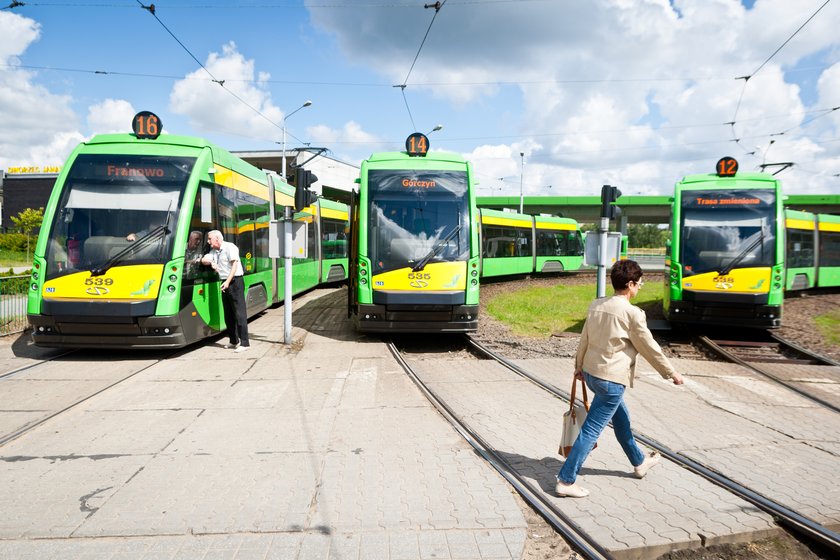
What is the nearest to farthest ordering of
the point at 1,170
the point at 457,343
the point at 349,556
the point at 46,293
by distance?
the point at 349,556, the point at 46,293, the point at 457,343, the point at 1,170

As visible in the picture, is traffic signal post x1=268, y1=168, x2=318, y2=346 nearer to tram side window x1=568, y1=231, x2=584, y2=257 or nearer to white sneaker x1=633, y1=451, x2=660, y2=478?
white sneaker x1=633, y1=451, x2=660, y2=478

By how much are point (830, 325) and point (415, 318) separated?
10.9m

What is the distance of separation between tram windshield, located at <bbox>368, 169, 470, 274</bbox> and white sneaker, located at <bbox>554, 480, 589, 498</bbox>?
6.09 metres

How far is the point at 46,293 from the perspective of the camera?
7824 millimetres

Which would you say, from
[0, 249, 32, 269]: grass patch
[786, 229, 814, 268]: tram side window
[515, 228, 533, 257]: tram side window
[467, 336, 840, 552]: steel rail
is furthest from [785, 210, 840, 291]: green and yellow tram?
[0, 249, 32, 269]: grass patch

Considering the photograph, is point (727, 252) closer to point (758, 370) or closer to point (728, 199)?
point (728, 199)

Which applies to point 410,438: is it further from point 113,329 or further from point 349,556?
point 113,329

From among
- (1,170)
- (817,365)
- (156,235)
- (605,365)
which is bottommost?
(817,365)

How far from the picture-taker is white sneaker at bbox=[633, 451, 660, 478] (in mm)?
4227

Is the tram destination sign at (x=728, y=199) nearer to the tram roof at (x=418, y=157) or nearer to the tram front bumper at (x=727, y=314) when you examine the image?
the tram front bumper at (x=727, y=314)

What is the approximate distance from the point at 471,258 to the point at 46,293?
6420 mm

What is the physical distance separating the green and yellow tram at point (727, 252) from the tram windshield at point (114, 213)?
944 cm

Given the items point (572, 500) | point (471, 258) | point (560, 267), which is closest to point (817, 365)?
point (471, 258)

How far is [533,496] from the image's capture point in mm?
3969
